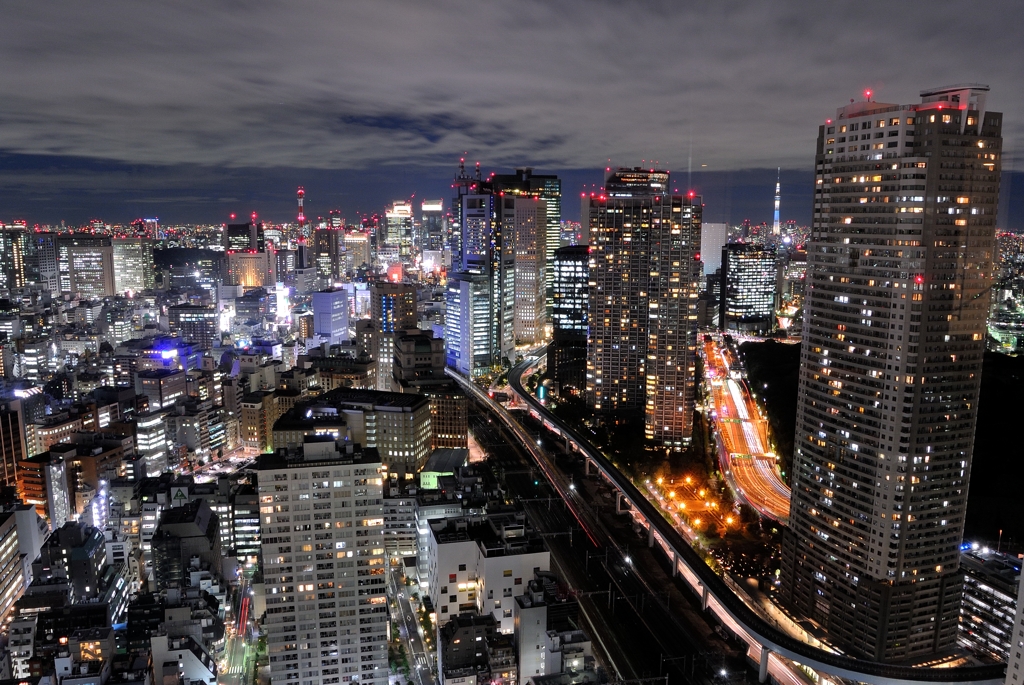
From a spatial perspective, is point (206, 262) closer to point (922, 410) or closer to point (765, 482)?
point (765, 482)

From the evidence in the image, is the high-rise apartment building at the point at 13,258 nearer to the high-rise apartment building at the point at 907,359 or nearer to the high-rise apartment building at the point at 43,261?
the high-rise apartment building at the point at 43,261

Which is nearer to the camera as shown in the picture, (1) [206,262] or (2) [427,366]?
(2) [427,366]

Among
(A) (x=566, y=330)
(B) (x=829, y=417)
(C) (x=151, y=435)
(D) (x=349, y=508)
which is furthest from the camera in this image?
(A) (x=566, y=330)

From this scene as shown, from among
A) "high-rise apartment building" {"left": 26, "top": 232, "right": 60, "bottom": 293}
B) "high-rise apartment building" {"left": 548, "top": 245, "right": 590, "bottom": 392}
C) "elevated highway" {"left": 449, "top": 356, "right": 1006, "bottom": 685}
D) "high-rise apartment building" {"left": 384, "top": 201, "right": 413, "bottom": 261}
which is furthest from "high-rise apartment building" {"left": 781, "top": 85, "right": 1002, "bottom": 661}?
"high-rise apartment building" {"left": 384, "top": 201, "right": 413, "bottom": 261}

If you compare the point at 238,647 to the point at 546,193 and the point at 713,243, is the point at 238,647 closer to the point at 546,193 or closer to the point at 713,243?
the point at 713,243

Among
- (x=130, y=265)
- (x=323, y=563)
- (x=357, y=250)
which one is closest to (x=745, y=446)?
(x=323, y=563)

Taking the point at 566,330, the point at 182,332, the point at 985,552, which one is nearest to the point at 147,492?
the point at 985,552
